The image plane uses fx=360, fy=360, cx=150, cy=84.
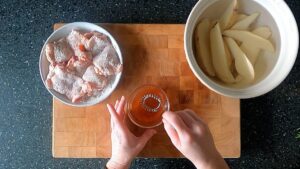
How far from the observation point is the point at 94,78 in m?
0.76

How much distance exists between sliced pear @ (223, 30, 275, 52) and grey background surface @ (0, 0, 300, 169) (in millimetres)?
150

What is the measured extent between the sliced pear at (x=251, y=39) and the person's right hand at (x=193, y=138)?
0.59ft

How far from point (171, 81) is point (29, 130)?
0.36 m

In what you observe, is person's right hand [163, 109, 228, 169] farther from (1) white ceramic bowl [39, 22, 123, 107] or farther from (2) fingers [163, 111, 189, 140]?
(1) white ceramic bowl [39, 22, 123, 107]

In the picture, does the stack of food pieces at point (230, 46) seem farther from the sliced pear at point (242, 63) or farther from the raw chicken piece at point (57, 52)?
the raw chicken piece at point (57, 52)

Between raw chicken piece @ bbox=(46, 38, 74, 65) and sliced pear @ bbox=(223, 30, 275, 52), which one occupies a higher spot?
sliced pear @ bbox=(223, 30, 275, 52)

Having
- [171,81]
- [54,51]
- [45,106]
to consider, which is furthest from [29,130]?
[171,81]

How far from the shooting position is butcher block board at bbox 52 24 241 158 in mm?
794

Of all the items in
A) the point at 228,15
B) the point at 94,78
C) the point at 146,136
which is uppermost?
the point at 228,15

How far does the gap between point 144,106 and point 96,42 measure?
176 millimetres

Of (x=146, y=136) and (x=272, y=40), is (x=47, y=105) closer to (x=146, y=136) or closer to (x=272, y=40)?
(x=146, y=136)

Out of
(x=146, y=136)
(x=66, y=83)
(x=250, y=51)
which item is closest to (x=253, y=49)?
(x=250, y=51)

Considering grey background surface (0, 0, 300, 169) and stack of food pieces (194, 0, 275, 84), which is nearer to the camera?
stack of food pieces (194, 0, 275, 84)

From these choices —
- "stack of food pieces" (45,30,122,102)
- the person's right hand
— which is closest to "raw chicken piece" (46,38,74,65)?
"stack of food pieces" (45,30,122,102)
